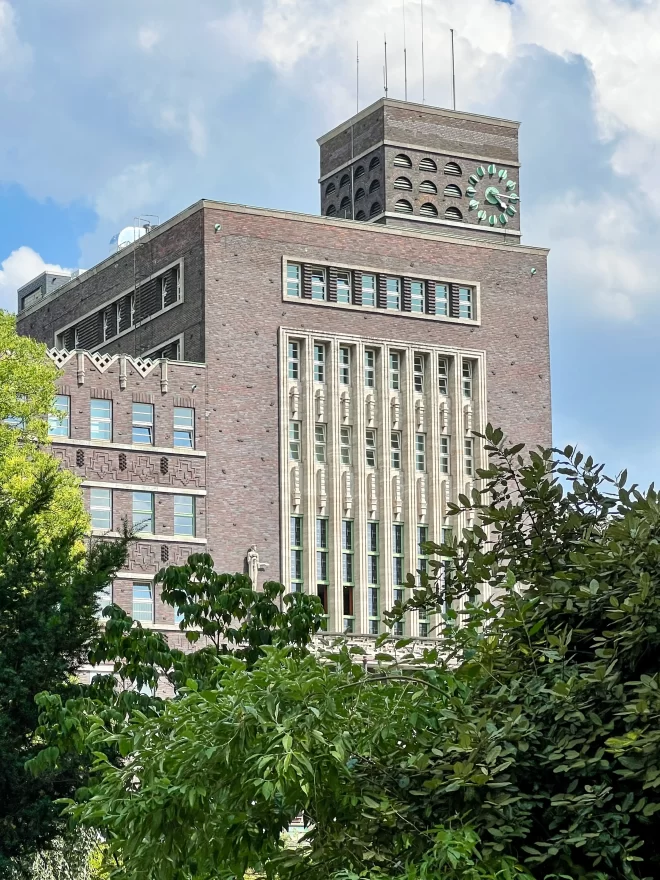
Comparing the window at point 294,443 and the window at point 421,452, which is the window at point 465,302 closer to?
the window at point 421,452

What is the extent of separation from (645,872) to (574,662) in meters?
1.56

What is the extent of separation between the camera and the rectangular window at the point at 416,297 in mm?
69500

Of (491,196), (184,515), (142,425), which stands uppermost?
(491,196)

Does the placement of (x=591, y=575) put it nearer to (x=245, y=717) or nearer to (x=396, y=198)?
(x=245, y=717)

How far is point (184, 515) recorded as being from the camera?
62.4m

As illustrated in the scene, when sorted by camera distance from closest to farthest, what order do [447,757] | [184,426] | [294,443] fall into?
[447,757] < [184,426] < [294,443]

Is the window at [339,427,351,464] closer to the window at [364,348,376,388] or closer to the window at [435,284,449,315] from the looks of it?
the window at [364,348,376,388]

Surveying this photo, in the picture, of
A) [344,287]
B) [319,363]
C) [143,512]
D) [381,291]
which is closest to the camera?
[143,512]

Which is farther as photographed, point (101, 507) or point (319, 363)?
point (319, 363)

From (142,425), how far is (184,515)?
3757 mm

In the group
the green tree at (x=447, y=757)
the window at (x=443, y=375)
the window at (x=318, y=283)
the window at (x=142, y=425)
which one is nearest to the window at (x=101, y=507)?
the window at (x=142, y=425)

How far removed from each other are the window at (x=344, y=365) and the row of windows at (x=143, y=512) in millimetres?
8711

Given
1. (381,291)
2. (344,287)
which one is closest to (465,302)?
(381,291)

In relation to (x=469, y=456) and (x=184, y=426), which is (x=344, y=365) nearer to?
(x=469, y=456)
